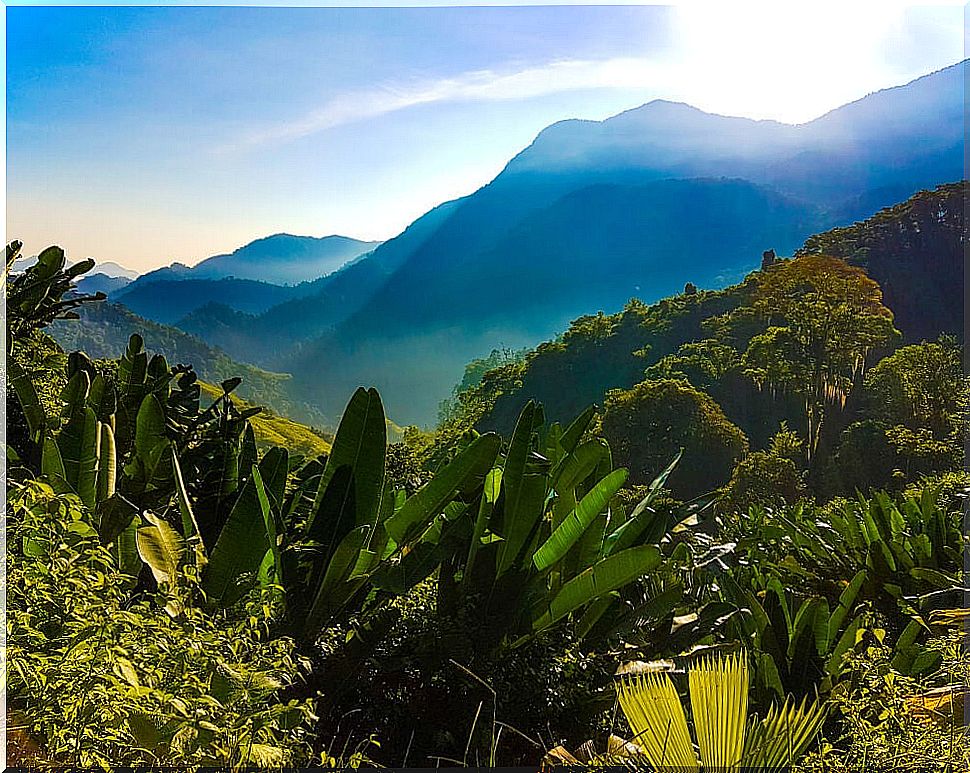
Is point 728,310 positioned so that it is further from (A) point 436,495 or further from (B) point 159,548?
(B) point 159,548

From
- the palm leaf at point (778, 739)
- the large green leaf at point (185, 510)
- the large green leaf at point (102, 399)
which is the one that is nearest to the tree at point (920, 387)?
the palm leaf at point (778, 739)

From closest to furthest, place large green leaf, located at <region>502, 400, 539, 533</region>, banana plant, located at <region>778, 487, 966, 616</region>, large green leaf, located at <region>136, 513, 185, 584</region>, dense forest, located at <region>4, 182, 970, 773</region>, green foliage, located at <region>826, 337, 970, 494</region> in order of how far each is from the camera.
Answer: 1. dense forest, located at <region>4, 182, 970, 773</region>
2. large green leaf, located at <region>136, 513, 185, 584</region>
3. large green leaf, located at <region>502, 400, 539, 533</region>
4. banana plant, located at <region>778, 487, 966, 616</region>
5. green foliage, located at <region>826, 337, 970, 494</region>

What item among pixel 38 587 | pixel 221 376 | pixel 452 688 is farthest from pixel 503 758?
pixel 221 376

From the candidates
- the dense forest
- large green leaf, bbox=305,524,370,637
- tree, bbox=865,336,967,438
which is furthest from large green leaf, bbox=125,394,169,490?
tree, bbox=865,336,967,438

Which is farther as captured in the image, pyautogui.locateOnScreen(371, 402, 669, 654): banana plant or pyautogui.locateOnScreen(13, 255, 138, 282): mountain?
pyautogui.locateOnScreen(13, 255, 138, 282): mountain

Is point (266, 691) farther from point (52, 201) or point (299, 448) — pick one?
point (52, 201)

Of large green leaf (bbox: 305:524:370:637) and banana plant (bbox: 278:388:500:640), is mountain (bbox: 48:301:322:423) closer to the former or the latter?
banana plant (bbox: 278:388:500:640)

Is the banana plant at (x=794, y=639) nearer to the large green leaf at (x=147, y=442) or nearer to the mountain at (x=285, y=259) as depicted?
the large green leaf at (x=147, y=442)
